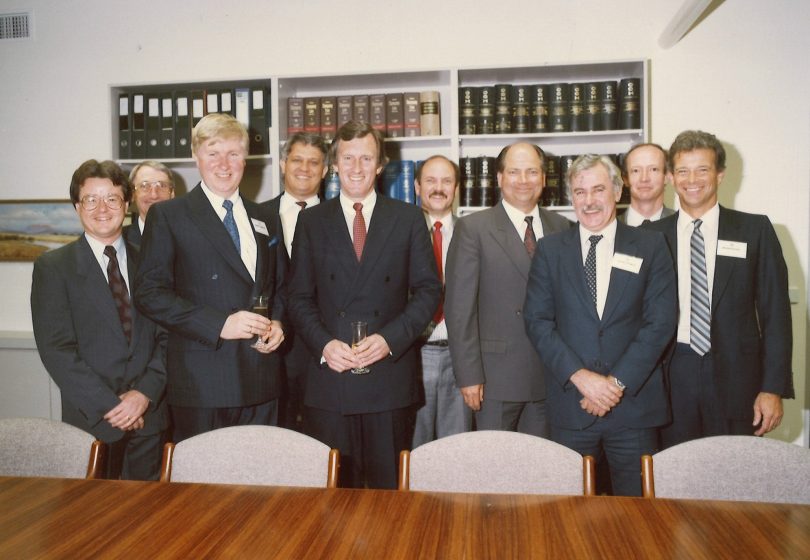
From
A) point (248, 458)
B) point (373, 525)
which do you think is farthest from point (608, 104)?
point (373, 525)

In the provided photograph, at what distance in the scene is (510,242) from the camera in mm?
2557

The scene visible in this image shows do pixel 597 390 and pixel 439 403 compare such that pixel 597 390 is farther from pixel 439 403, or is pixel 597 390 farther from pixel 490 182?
pixel 490 182

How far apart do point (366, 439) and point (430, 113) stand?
6.94 feet

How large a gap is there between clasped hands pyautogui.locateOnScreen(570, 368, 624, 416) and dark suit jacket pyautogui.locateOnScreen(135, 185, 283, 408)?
3.89 feet

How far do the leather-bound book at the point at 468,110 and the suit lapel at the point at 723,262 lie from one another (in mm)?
1602

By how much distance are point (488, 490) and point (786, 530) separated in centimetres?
70

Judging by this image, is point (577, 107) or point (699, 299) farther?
point (577, 107)

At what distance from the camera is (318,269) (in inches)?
92.7

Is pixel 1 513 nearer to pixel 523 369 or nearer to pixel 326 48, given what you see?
pixel 523 369

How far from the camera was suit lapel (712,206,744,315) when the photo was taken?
2.31 m

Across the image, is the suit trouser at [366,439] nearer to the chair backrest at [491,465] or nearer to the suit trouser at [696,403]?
the chair backrest at [491,465]

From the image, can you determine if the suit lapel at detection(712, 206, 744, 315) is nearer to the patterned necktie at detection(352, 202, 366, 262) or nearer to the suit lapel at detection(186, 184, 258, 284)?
the patterned necktie at detection(352, 202, 366, 262)

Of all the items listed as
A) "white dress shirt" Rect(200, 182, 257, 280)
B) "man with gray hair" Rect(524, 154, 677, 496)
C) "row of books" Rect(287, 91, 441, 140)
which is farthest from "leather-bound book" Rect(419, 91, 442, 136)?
"white dress shirt" Rect(200, 182, 257, 280)

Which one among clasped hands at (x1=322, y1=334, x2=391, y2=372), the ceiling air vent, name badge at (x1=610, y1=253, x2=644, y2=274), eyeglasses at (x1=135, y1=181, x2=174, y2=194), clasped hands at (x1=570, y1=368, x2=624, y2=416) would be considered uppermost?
the ceiling air vent
